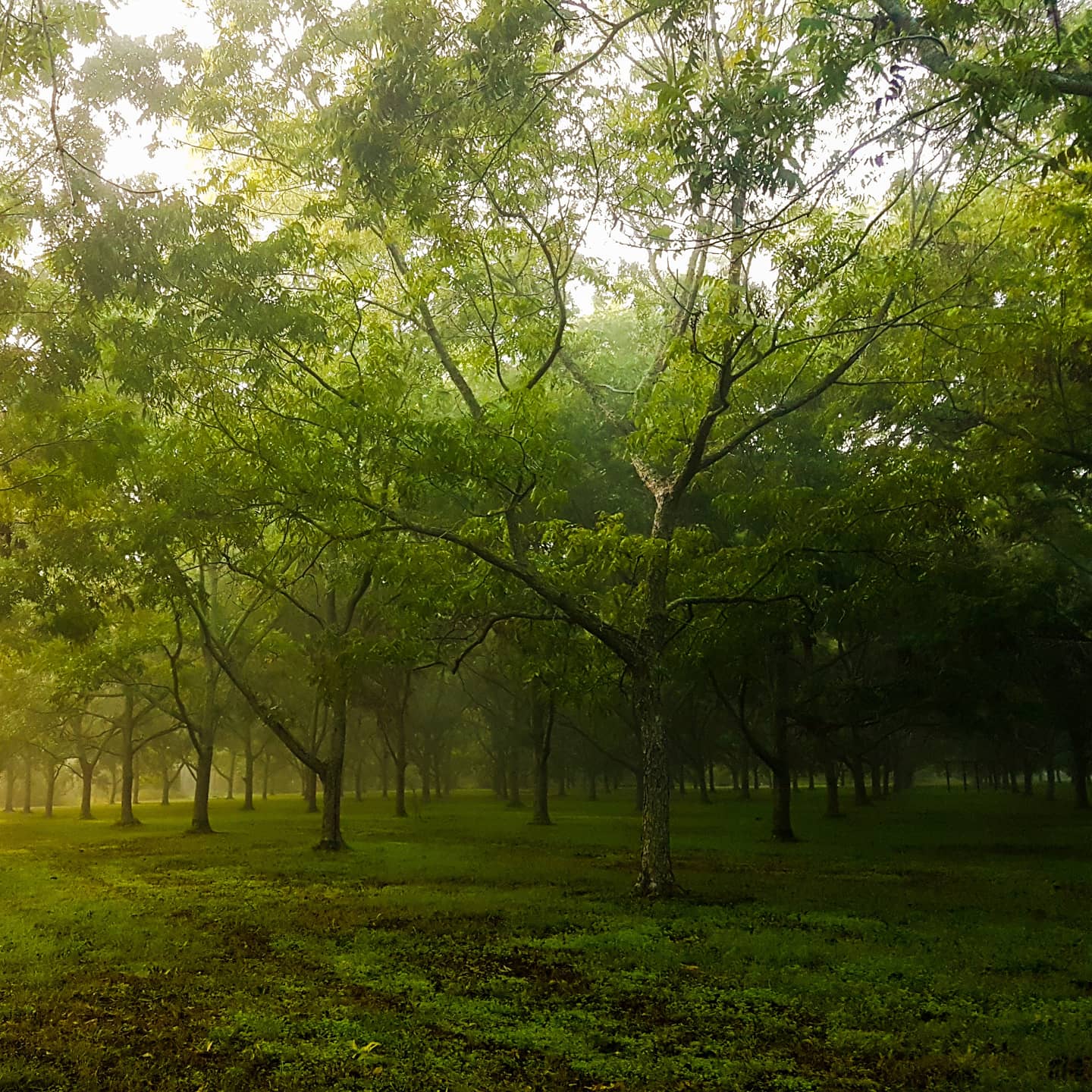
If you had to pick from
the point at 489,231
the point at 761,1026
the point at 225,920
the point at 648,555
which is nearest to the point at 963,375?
the point at 648,555

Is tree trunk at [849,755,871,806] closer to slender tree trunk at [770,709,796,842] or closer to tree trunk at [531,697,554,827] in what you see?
tree trunk at [531,697,554,827]

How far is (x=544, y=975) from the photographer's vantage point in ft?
28.5

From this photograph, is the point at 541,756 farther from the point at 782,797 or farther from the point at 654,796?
the point at 654,796

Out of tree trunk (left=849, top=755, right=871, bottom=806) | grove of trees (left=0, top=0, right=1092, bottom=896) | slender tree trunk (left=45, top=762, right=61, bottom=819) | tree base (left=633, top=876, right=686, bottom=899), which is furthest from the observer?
slender tree trunk (left=45, top=762, right=61, bottom=819)

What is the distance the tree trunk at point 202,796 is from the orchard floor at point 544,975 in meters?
8.61

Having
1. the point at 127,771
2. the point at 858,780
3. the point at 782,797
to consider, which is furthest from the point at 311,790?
the point at 782,797

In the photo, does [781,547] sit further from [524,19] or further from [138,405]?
[138,405]

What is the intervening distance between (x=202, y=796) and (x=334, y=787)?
8369 mm

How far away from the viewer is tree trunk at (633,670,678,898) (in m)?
13.4

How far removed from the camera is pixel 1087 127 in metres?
7.81

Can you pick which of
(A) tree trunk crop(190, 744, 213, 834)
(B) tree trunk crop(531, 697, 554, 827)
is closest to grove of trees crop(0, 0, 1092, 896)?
(A) tree trunk crop(190, 744, 213, 834)

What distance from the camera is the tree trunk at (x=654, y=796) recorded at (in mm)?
13391

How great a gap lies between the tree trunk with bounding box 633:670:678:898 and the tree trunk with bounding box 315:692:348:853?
29.9 feet

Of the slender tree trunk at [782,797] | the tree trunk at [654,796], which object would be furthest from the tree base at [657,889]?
the slender tree trunk at [782,797]
